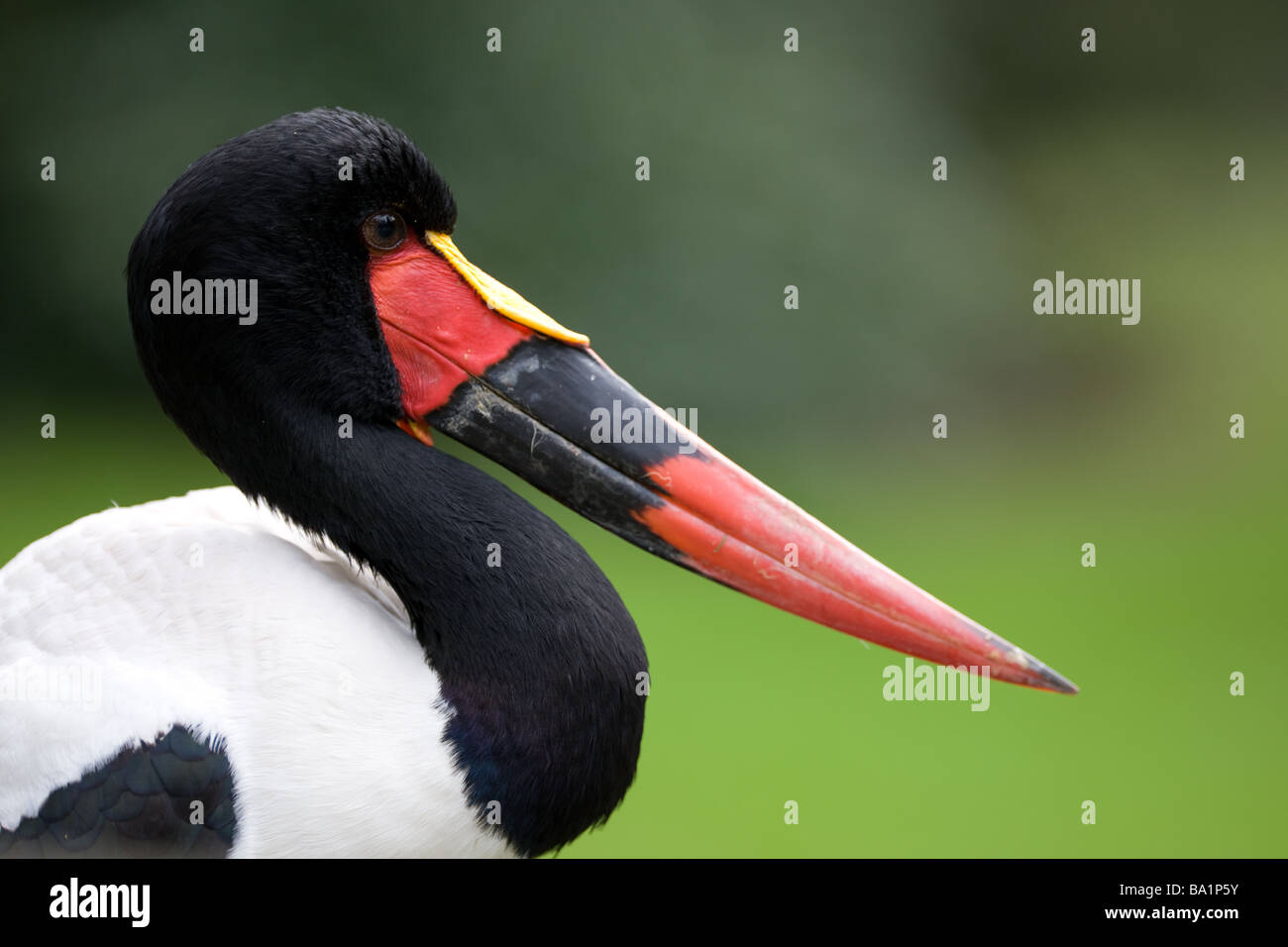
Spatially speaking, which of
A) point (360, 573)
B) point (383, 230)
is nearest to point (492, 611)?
point (360, 573)

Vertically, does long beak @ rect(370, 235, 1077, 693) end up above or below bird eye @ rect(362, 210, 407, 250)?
below

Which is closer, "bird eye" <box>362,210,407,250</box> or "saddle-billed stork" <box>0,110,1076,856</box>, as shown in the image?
"saddle-billed stork" <box>0,110,1076,856</box>

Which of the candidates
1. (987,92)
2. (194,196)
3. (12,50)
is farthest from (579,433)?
(987,92)

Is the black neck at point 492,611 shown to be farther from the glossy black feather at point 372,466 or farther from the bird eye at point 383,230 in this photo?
the bird eye at point 383,230

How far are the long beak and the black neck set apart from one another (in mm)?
79

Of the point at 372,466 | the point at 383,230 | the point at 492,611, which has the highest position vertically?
the point at 383,230

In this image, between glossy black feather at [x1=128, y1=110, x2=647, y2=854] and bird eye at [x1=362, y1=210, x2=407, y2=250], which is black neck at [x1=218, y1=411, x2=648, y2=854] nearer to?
glossy black feather at [x1=128, y1=110, x2=647, y2=854]

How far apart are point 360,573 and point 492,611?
10.0 inches

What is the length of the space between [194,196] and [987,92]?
22.1ft

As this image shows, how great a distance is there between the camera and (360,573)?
79.0 inches

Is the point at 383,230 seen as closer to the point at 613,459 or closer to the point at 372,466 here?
the point at 372,466

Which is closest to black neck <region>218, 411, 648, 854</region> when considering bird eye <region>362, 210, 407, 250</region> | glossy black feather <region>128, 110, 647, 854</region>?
glossy black feather <region>128, 110, 647, 854</region>

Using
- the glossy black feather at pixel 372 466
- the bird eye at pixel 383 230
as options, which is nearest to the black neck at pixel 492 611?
the glossy black feather at pixel 372 466

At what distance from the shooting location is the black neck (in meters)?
1.82
